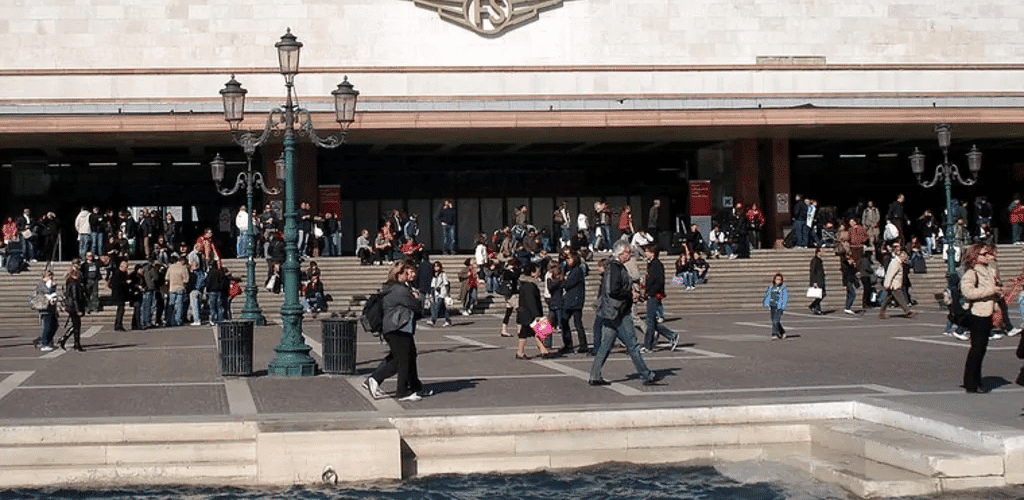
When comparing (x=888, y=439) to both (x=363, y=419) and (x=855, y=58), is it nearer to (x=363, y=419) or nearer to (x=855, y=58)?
(x=363, y=419)

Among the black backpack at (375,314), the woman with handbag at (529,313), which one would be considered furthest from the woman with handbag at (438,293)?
the black backpack at (375,314)

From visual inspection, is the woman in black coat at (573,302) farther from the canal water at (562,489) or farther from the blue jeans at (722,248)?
the blue jeans at (722,248)

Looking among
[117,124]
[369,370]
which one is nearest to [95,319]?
[117,124]

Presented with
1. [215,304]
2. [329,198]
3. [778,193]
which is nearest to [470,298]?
[215,304]

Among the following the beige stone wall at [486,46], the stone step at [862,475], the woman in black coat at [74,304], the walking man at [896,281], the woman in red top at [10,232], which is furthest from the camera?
the beige stone wall at [486,46]

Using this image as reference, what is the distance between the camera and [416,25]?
4591 centimetres

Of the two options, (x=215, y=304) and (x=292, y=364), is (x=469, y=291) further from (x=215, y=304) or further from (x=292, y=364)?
(x=292, y=364)

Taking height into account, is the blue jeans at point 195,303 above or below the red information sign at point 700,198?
below

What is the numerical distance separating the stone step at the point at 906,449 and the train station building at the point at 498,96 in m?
29.4

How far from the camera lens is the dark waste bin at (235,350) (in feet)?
61.6

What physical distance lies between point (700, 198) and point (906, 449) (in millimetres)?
34401

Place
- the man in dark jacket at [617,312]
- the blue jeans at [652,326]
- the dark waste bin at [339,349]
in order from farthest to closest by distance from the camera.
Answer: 1. the blue jeans at [652,326]
2. the dark waste bin at [339,349]
3. the man in dark jacket at [617,312]

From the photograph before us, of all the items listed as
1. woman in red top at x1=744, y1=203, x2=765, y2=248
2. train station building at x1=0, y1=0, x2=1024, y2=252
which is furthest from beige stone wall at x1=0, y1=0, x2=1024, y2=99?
woman in red top at x1=744, y1=203, x2=765, y2=248

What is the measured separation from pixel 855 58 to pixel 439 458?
36678mm
